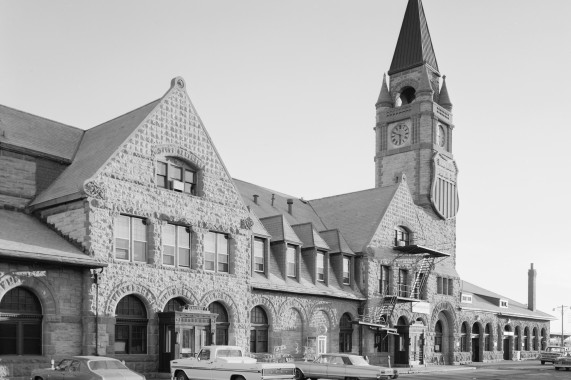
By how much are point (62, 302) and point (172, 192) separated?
7388 millimetres

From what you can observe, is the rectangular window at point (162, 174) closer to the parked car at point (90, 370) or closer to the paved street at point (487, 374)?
the parked car at point (90, 370)

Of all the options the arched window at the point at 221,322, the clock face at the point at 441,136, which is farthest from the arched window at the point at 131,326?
the clock face at the point at 441,136

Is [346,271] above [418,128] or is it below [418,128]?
below

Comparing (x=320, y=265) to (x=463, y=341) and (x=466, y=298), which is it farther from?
(x=466, y=298)

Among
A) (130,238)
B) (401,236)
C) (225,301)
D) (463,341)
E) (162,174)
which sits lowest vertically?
(463,341)

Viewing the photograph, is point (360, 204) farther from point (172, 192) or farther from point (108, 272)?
point (108, 272)

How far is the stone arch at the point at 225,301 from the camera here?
112 feet

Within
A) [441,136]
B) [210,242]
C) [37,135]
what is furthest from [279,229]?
[441,136]

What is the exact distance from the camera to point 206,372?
2644 centimetres

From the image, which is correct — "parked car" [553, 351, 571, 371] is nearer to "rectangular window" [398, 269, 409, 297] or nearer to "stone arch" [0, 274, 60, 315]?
"rectangular window" [398, 269, 409, 297]

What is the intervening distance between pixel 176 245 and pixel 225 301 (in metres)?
4.12

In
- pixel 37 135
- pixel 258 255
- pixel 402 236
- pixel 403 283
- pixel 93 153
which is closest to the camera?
pixel 93 153

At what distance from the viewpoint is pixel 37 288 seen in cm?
2725

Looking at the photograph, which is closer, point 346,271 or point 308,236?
point 308,236
